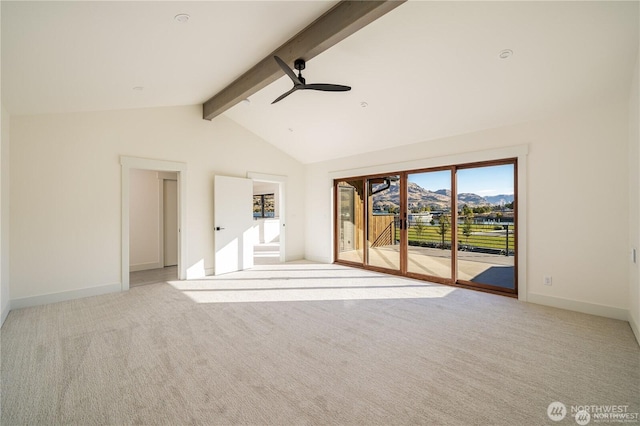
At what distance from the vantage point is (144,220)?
6.05 meters

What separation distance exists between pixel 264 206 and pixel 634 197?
9314 mm

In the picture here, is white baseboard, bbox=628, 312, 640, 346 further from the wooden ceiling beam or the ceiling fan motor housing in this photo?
the ceiling fan motor housing

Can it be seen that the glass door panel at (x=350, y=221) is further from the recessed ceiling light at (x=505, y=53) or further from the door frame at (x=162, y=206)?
the door frame at (x=162, y=206)

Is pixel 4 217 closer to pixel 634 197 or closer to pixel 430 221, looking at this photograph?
pixel 430 221

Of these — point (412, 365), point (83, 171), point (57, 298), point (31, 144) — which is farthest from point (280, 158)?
point (412, 365)

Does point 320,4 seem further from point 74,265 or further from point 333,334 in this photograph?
point 74,265

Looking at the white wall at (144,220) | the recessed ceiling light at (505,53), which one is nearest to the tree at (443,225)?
the recessed ceiling light at (505,53)

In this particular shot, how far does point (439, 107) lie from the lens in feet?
13.2

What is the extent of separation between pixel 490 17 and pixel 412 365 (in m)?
3.18

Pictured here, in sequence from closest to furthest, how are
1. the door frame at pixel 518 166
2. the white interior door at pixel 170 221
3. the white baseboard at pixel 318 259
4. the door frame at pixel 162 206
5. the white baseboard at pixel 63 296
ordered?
the white baseboard at pixel 63 296 < the door frame at pixel 518 166 < the door frame at pixel 162 206 < the white interior door at pixel 170 221 < the white baseboard at pixel 318 259

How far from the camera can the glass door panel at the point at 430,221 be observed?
15.8 ft

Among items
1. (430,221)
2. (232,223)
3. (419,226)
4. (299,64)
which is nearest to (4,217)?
(232,223)

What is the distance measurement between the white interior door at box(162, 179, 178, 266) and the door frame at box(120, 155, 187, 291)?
1503mm

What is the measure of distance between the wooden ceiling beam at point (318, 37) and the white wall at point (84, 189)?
5.15 ft
